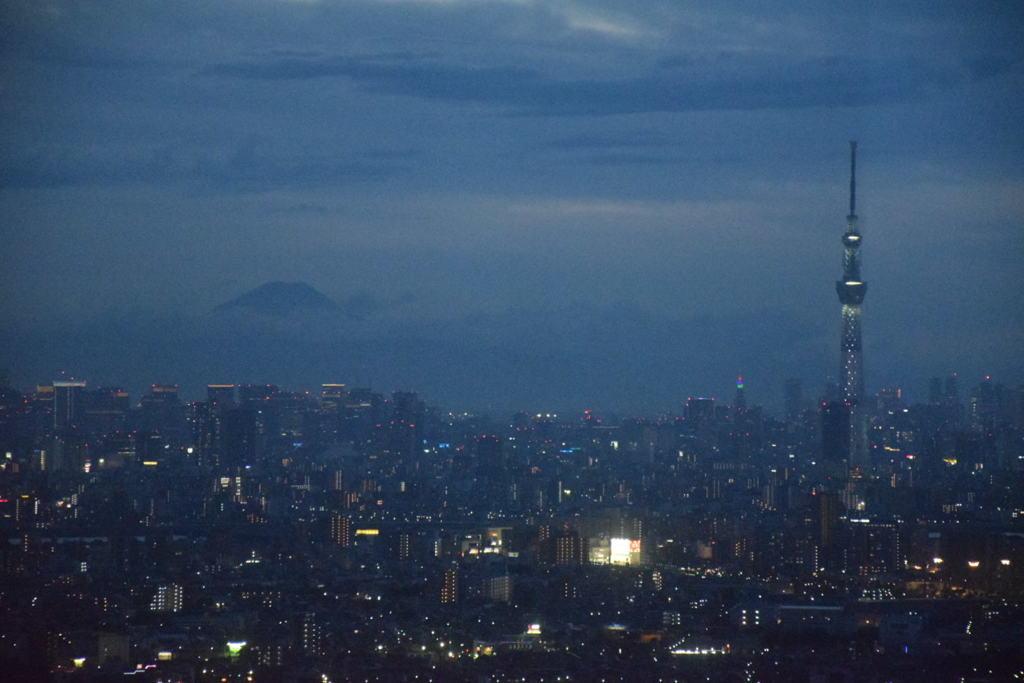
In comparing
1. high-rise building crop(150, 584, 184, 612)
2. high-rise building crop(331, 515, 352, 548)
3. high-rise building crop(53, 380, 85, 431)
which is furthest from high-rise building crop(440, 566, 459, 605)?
high-rise building crop(53, 380, 85, 431)

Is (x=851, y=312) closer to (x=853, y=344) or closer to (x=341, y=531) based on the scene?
(x=853, y=344)

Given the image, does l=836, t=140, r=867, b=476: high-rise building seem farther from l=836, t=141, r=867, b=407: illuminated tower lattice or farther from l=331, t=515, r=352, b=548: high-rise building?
l=331, t=515, r=352, b=548: high-rise building

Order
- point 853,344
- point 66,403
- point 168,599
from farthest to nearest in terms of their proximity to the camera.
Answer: point 853,344 → point 66,403 → point 168,599

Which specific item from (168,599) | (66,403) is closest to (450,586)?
(168,599)

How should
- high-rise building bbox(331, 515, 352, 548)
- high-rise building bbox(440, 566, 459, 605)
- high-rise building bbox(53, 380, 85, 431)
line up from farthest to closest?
high-rise building bbox(331, 515, 352, 548) < high-rise building bbox(53, 380, 85, 431) < high-rise building bbox(440, 566, 459, 605)

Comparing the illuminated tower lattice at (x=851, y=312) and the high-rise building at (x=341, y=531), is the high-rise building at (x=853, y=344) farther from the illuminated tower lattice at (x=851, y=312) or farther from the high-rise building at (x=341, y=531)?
the high-rise building at (x=341, y=531)

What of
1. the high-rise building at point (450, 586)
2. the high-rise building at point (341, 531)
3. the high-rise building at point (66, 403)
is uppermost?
the high-rise building at point (66, 403)

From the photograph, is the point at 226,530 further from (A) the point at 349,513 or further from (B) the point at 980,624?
(B) the point at 980,624

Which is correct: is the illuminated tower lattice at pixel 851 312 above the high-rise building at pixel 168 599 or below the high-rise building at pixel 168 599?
above

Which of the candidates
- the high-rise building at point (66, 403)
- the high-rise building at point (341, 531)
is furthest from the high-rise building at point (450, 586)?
the high-rise building at point (66, 403)
